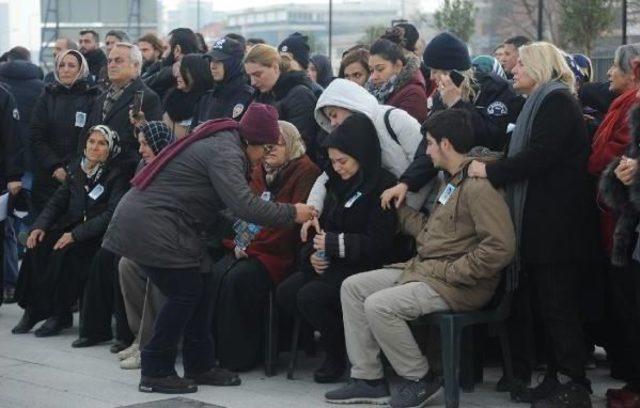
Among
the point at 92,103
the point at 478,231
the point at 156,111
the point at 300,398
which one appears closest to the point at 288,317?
the point at 300,398

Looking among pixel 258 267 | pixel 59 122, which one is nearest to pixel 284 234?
pixel 258 267

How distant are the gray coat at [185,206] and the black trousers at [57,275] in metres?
1.93

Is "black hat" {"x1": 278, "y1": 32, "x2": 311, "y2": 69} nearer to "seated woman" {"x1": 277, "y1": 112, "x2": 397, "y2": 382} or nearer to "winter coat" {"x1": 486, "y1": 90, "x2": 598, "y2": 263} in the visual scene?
"seated woman" {"x1": 277, "y1": 112, "x2": 397, "y2": 382}

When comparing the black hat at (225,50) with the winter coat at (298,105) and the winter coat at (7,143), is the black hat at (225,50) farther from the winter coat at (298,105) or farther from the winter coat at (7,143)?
the winter coat at (7,143)

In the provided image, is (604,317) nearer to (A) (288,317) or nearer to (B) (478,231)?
(B) (478,231)

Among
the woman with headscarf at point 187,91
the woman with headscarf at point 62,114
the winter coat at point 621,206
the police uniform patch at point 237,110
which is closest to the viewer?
the winter coat at point 621,206

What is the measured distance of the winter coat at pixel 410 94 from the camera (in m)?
8.04

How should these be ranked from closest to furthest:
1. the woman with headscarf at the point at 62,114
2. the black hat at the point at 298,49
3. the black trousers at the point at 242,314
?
the black trousers at the point at 242,314
the woman with headscarf at the point at 62,114
the black hat at the point at 298,49

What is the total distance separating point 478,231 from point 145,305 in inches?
93.9

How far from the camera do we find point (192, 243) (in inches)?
277

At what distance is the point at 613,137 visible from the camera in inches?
258

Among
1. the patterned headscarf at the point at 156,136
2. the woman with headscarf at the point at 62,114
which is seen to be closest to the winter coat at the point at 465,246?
the patterned headscarf at the point at 156,136

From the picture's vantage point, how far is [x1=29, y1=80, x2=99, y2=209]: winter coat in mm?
9867

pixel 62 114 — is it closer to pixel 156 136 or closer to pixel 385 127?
pixel 156 136
